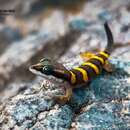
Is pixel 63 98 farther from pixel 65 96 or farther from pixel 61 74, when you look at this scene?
pixel 61 74

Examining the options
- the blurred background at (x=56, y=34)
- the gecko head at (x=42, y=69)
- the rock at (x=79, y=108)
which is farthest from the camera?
the blurred background at (x=56, y=34)

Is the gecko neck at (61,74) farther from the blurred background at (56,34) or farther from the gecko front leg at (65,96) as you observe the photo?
the blurred background at (56,34)

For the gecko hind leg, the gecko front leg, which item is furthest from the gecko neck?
the gecko hind leg

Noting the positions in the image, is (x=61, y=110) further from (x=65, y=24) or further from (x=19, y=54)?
(x=65, y=24)

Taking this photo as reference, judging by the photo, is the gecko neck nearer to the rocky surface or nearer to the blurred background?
the rocky surface

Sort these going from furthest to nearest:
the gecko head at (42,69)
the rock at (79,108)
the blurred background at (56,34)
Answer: the blurred background at (56,34)
the gecko head at (42,69)
the rock at (79,108)

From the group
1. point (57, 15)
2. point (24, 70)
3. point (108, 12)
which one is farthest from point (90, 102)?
point (57, 15)

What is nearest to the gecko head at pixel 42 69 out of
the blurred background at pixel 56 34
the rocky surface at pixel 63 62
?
the rocky surface at pixel 63 62

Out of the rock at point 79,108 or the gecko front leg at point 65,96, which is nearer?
the rock at point 79,108
